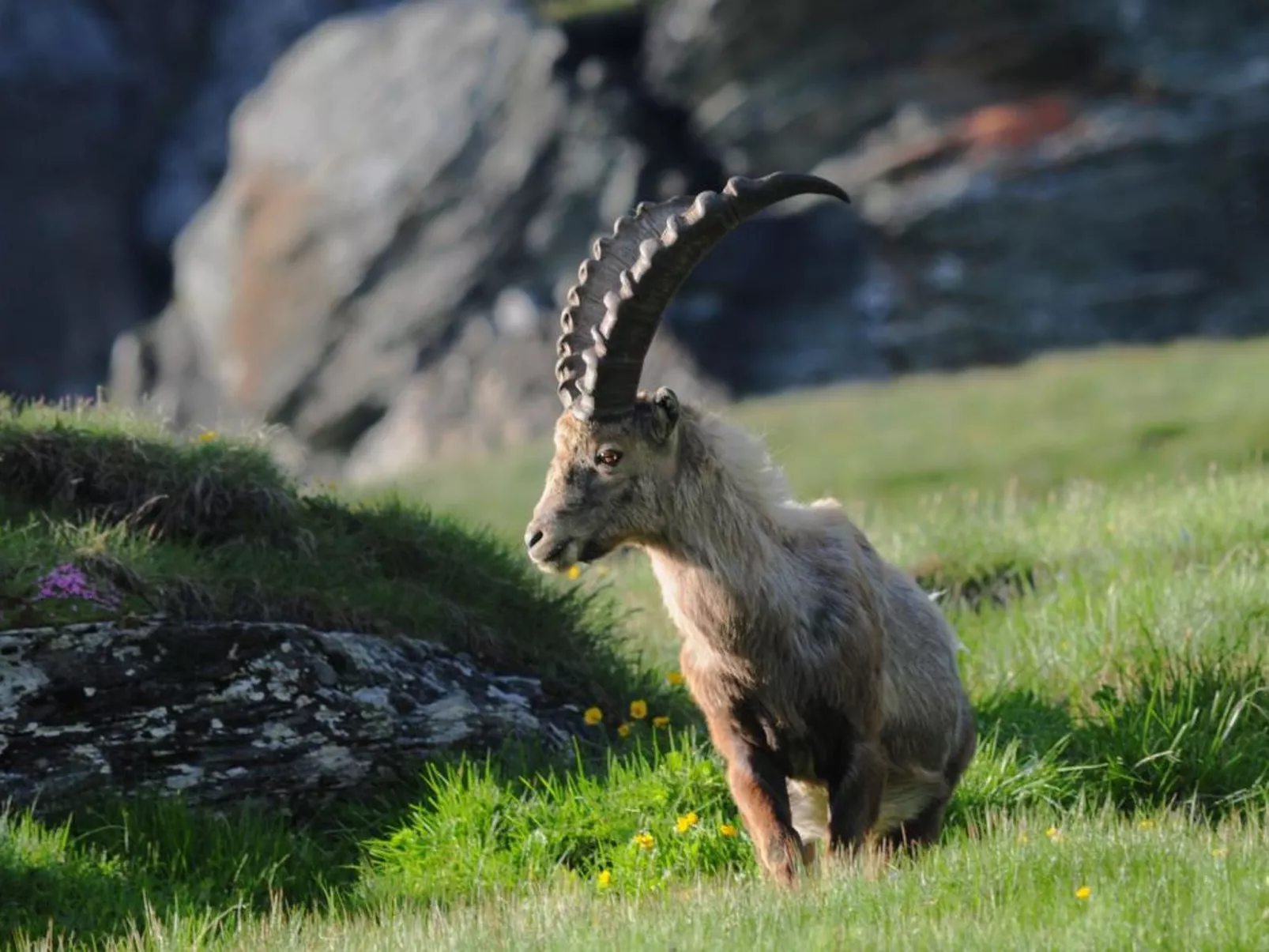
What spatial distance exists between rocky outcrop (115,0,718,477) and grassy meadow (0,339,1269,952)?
34847 mm

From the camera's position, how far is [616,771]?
9375mm

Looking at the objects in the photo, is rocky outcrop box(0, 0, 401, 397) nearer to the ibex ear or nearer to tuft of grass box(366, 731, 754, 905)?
tuft of grass box(366, 731, 754, 905)

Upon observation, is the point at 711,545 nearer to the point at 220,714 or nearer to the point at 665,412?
the point at 665,412

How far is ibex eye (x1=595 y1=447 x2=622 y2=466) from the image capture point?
809 centimetres

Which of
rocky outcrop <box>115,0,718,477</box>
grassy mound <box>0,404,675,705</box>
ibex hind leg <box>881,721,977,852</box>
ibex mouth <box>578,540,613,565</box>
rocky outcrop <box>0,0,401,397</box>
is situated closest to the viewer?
ibex mouth <box>578,540,613,565</box>

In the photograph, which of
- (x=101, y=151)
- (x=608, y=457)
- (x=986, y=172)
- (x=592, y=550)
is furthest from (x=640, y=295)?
(x=101, y=151)

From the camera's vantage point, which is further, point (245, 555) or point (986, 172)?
→ point (986, 172)

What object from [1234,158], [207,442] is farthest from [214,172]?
[207,442]

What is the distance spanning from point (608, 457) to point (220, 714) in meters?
2.65

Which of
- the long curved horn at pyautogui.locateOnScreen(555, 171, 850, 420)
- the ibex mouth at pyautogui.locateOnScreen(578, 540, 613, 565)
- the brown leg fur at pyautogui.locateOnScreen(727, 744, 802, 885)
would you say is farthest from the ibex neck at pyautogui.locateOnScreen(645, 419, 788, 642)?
the brown leg fur at pyautogui.locateOnScreen(727, 744, 802, 885)

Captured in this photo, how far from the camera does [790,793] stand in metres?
9.07

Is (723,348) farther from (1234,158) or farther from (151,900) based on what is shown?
(151,900)

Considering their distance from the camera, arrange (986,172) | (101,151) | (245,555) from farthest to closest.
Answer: (101,151) < (986,172) < (245,555)

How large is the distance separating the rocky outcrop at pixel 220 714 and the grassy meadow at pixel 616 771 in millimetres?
183
